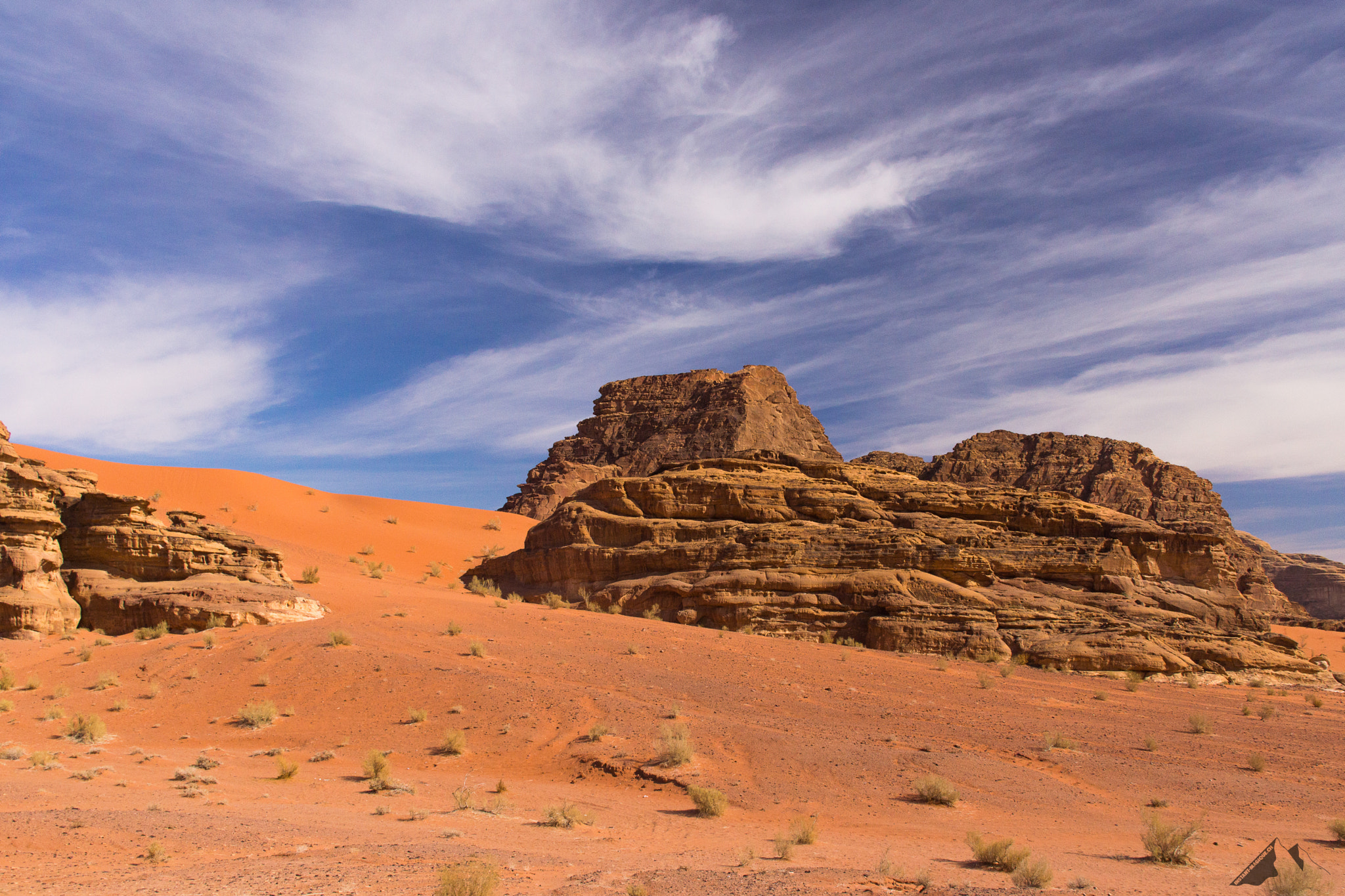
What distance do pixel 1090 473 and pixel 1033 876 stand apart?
63.1m

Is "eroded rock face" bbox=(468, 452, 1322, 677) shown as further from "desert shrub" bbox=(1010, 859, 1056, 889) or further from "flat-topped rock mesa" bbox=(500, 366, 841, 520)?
"flat-topped rock mesa" bbox=(500, 366, 841, 520)

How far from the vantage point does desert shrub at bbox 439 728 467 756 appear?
11.2 metres

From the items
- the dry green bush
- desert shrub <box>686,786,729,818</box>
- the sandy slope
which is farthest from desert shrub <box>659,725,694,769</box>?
the dry green bush

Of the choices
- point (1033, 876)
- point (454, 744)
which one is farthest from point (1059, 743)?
point (454, 744)

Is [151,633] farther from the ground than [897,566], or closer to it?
closer to it

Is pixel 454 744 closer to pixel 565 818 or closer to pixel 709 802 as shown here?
pixel 565 818

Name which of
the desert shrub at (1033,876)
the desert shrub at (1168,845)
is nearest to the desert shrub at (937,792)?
the desert shrub at (1168,845)

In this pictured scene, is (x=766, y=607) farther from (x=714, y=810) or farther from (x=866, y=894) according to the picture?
(x=866, y=894)

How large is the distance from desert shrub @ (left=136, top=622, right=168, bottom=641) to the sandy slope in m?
0.54

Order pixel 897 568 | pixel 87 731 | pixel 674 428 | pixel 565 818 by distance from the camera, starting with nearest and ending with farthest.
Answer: pixel 565 818 → pixel 87 731 → pixel 897 568 → pixel 674 428

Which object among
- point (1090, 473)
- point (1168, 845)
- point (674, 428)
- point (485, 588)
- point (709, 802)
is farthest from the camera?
point (674, 428)

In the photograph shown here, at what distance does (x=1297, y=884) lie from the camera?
6.14m

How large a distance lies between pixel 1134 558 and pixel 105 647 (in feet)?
85.3

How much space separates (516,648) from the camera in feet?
53.3
